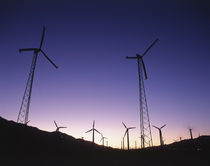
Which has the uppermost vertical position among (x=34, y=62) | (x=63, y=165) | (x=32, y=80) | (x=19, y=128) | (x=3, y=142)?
(x=34, y=62)

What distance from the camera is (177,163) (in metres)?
29.5

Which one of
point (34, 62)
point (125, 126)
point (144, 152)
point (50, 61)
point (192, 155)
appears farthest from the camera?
point (125, 126)

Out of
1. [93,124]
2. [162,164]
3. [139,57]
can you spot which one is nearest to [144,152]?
[162,164]

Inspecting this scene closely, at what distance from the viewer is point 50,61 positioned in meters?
56.0

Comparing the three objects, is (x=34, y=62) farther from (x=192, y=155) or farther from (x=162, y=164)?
(x=192, y=155)

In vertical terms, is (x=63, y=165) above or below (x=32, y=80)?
below

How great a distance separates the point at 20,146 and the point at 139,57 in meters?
48.6

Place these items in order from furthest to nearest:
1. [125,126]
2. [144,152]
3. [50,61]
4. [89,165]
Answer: [125,126] < [50,61] < [144,152] < [89,165]

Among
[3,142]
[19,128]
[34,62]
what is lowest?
[3,142]

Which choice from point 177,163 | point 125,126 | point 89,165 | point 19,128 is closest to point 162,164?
point 177,163

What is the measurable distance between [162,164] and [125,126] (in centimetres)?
5910

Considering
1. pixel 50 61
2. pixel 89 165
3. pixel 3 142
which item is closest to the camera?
pixel 89 165

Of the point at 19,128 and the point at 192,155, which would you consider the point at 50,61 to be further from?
the point at 192,155

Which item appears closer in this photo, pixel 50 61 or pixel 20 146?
pixel 20 146
